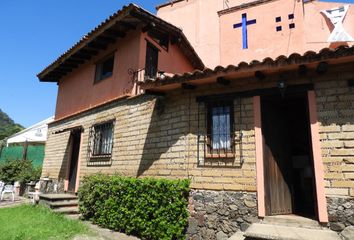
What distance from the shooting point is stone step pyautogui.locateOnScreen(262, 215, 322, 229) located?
4859mm

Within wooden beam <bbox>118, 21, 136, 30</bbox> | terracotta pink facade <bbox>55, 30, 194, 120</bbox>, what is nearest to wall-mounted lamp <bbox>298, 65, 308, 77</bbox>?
terracotta pink facade <bbox>55, 30, 194, 120</bbox>

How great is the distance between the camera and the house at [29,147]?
17612mm

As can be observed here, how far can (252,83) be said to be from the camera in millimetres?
5922

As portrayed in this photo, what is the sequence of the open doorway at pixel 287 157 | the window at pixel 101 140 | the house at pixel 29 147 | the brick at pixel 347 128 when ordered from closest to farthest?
the brick at pixel 347 128 < the open doorway at pixel 287 157 < the window at pixel 101 140 < the house at pixel 29 147

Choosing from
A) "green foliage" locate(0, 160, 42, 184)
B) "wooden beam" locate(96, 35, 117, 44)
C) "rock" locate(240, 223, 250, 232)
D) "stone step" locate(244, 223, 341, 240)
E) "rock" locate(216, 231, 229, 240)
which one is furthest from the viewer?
"green foliage" locate(0, 160, 42, 184)

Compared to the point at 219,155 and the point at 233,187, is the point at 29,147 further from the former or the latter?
the point at 233,187

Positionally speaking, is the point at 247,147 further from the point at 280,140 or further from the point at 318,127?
the point at 318,127

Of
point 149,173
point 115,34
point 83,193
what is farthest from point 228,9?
point 83,193

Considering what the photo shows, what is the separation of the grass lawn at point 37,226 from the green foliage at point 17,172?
5.62 m

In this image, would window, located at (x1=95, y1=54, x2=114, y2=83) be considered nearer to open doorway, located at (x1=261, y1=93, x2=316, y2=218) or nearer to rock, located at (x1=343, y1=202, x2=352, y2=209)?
open doorway, located at (x1=261, y1=93, x2=316, y2=218)

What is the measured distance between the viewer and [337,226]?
15.3ft

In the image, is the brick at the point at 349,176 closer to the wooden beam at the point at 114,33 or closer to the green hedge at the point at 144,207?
the green hedge at the point at 144,207

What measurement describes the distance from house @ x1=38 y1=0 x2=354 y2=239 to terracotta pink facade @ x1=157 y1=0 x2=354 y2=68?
0.23 meters

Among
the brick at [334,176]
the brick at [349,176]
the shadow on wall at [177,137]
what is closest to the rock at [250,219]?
the shadow on wall at [177,137]
